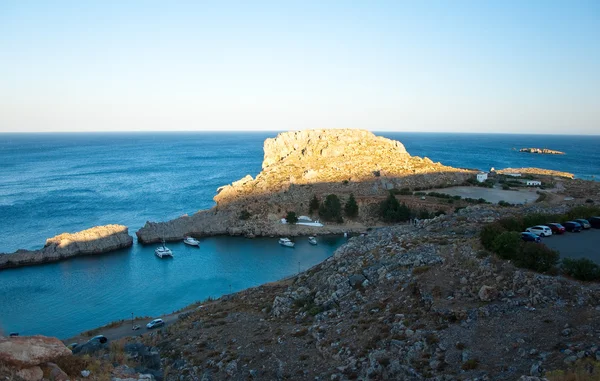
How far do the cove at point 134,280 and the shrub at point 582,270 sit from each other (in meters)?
28.3

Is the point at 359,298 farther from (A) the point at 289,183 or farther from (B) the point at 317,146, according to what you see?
(B) the point at 317,146

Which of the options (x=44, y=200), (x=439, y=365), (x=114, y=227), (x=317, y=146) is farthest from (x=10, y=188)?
(x=439, y=365)

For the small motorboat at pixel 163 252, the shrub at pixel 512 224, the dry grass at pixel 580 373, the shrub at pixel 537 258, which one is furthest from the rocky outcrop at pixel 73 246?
the dry grass at pixel 580 373

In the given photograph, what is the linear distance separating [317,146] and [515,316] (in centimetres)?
7430

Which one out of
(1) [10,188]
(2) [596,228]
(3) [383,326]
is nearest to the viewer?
(3) [383,326]

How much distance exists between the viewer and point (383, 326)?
15.0 metres

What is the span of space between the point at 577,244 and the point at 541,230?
5.96 ft

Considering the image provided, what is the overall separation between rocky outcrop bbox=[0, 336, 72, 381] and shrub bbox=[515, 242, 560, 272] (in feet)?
53.1

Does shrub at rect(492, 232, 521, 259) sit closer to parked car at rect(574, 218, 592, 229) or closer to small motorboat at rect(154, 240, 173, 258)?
parked car at rect(574, 218, 592, 229)

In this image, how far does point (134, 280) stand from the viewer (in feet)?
136

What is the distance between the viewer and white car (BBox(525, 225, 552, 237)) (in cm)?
2095

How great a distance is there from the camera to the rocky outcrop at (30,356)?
10.8m

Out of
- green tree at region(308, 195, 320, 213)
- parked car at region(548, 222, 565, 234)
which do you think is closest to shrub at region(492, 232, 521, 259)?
parked car at region(548, 222, 565, 234)

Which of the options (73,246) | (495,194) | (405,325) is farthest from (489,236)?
(73,246)
